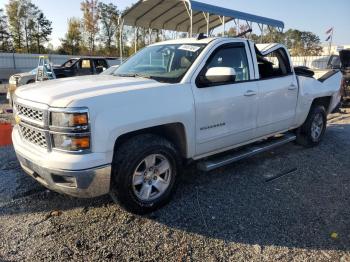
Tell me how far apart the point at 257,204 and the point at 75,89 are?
7.95 feet

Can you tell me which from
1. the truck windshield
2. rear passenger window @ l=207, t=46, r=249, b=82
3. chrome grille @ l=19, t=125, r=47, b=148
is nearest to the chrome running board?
rear passenger window @ l=207, t=46, r=249, b=82

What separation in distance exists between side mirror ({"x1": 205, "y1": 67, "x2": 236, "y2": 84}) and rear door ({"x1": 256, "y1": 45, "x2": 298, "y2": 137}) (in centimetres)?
102

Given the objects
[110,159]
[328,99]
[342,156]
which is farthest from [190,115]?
[328,99]

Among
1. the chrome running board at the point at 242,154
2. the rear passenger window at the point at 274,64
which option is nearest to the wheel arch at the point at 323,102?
the chrome running board at the point at 242,154

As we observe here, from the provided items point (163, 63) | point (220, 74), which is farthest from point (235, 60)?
point (163, 63)

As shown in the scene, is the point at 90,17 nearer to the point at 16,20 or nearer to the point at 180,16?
the point at 16,20

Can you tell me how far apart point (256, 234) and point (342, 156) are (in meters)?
3.33

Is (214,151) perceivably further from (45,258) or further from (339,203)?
(45,258)

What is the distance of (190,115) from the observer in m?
3.69

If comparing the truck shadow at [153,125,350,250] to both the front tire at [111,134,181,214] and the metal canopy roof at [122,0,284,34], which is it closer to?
the front tire at [111,134,181,214]

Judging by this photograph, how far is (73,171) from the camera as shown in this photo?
9.68 feet

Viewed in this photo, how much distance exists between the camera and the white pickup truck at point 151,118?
3.00 metres

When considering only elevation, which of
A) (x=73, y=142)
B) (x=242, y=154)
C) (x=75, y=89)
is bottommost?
(x=242, y=154)

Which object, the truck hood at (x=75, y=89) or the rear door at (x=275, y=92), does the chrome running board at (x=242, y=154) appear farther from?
the truck hood at (x=75, y=89)
